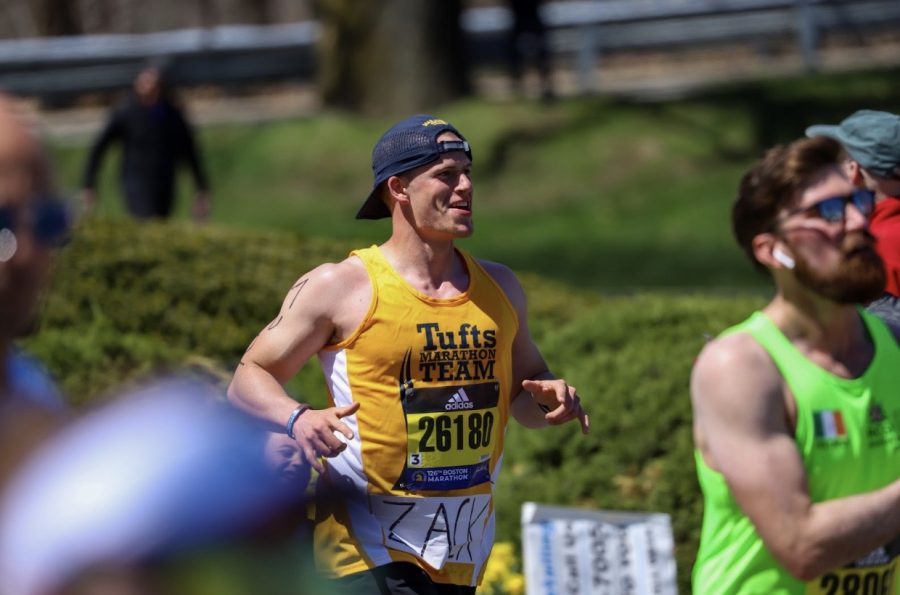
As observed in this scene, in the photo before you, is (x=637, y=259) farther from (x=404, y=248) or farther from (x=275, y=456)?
(x=275, y=456)

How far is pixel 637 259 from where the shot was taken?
16250 millimetres

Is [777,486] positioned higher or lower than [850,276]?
lower

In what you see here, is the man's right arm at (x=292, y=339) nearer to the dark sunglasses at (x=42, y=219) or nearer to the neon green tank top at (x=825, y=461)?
the neon green tank top at (x=825, y=461)

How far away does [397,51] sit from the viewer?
67.4 ft

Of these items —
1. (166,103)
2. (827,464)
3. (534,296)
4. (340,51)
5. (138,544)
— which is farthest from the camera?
(340,51)

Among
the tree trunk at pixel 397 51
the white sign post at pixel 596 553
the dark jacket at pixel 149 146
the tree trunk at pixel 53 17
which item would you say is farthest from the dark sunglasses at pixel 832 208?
the tree trunk at pixel 53 17

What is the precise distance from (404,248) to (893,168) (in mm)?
1520

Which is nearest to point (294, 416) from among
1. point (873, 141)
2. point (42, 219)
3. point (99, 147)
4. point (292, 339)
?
point (292, 339)

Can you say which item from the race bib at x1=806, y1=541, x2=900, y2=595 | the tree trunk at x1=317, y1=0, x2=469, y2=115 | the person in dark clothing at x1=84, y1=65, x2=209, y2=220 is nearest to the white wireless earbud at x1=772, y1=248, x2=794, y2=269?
the race bib at x1=806, y1=541, x2=900, y2=595

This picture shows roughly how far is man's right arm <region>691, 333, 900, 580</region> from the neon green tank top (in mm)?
51

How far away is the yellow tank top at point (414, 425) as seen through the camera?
4480mm

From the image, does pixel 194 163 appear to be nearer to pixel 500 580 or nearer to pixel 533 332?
pixel 533 332

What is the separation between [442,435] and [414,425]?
9cm

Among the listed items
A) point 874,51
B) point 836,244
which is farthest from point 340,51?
point 836,244
